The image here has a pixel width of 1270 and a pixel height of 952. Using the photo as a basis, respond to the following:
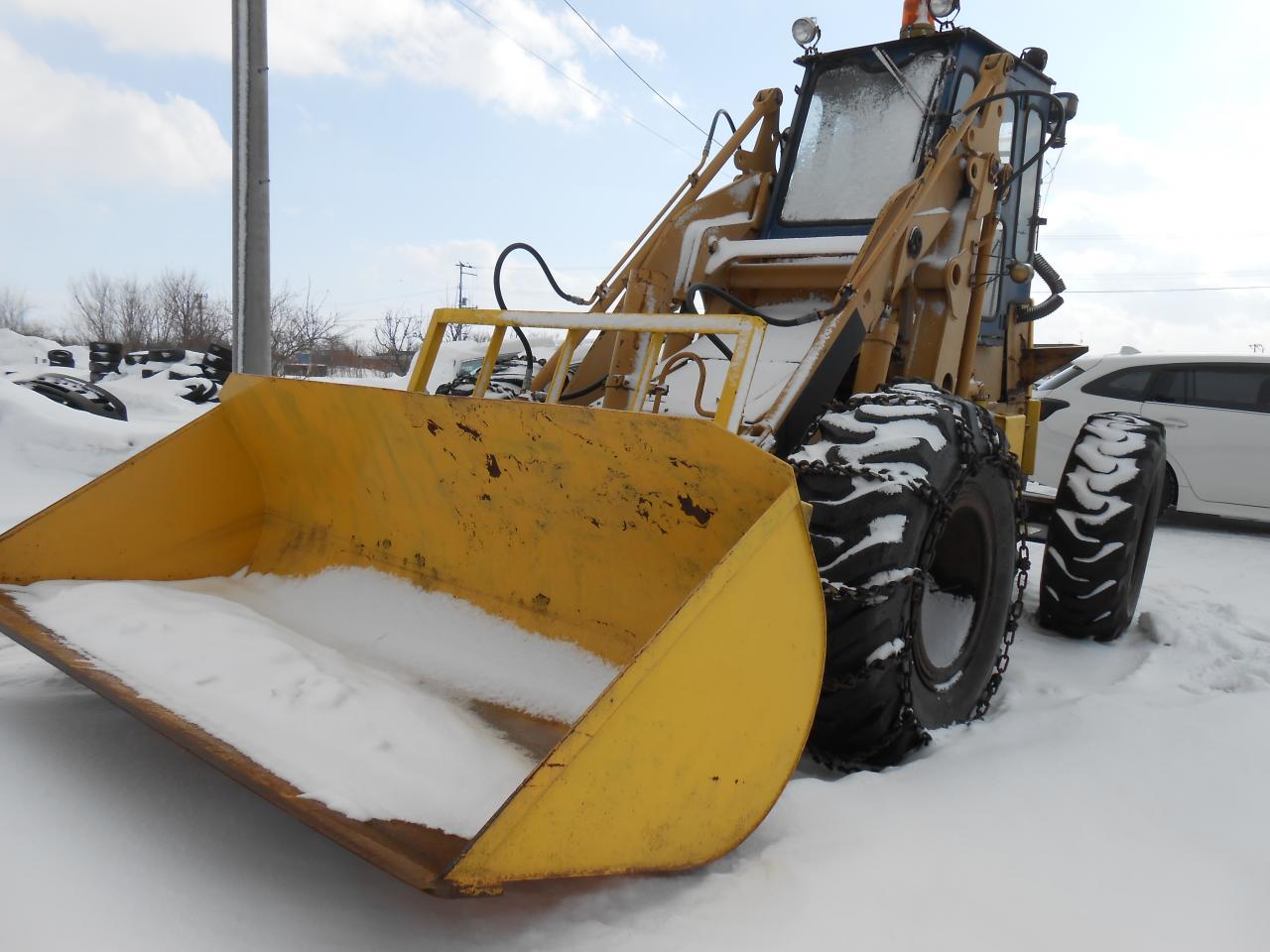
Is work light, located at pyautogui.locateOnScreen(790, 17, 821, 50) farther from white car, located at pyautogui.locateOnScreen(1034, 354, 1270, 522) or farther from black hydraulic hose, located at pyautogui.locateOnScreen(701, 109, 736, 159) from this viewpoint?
white car, located at pyautogui.locateOnScreen(1034, 354, 1270, 522)

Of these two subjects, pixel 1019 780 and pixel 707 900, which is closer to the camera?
pixel 707 900

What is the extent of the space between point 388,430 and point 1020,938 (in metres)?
A: 2.48

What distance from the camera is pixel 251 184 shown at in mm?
7699

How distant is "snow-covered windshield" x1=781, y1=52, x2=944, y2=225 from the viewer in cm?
444

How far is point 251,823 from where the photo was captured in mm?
2238

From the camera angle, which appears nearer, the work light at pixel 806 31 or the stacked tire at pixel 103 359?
the work light at pixel 806 31

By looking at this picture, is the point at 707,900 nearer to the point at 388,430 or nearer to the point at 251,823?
the point at 251,823

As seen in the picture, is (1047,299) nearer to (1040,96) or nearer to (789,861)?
(1040,96)

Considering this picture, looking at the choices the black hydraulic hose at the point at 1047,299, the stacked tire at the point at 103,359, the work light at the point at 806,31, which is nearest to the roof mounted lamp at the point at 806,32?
the work light at the point at 806,31

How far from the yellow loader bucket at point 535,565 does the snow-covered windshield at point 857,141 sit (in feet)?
7.61

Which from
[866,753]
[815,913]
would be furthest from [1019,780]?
[815,913]

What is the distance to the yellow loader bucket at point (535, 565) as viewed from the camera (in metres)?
1.82

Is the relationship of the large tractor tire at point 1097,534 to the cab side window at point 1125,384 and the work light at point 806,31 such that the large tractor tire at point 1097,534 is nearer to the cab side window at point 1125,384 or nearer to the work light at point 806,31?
the work light at point 806,31

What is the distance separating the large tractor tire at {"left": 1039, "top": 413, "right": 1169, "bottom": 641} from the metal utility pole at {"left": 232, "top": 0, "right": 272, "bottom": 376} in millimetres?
6256
